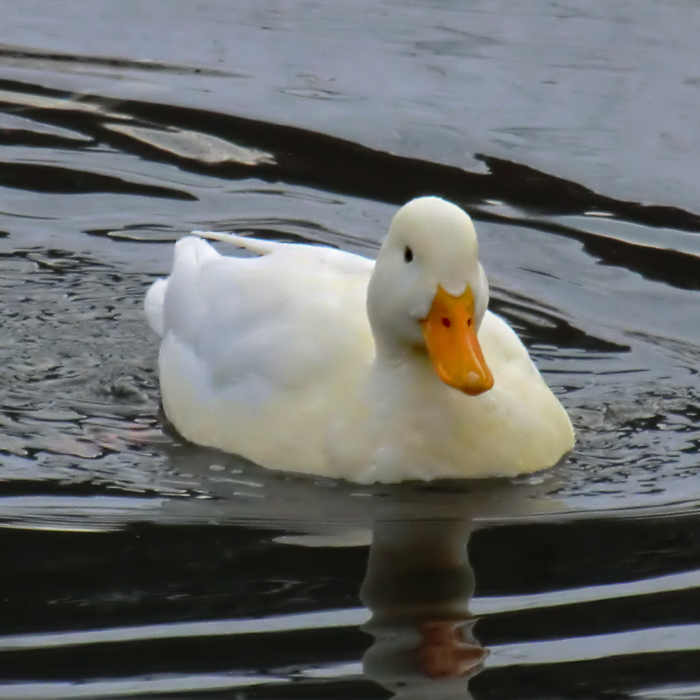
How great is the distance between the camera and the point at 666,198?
799 cm

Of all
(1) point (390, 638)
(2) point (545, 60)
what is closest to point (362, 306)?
(1) point (390, 638)

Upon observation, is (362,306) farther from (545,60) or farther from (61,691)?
(545,60)

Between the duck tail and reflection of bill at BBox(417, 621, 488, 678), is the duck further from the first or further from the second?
reflection of bill at BBox(417, 621, 488, 678)

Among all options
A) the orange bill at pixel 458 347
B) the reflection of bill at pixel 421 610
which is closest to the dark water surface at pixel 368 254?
the reflection of bill at pixel 421 610

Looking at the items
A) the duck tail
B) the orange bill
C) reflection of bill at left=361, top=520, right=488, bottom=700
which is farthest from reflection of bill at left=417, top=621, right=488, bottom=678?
the duck tail

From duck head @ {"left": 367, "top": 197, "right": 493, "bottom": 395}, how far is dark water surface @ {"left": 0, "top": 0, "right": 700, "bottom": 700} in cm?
51

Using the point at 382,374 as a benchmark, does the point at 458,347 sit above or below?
above

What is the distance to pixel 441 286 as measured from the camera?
192 inches

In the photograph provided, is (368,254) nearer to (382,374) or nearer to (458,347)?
(382,374)

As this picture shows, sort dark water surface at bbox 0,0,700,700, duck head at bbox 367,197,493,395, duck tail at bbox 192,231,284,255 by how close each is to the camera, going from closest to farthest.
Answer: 1. dark water surface at bbox 0,0,700,700
2. duck head at bbox 367,197,493,395
3. duck tail at bbox 192,231,284,255

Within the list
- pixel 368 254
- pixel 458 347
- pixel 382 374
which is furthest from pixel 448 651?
pixel 368 254

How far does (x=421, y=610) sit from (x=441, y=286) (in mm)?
982

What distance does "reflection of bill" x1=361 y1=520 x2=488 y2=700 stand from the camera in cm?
407

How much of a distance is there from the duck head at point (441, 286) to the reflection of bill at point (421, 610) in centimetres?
47
